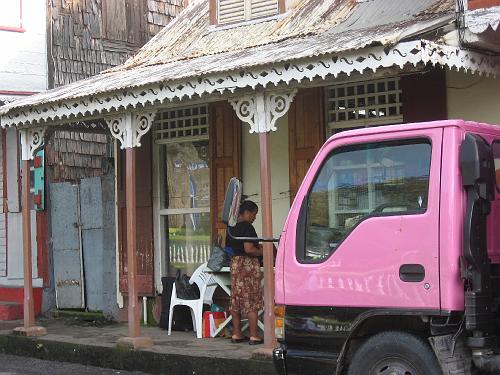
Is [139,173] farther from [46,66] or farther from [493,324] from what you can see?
[493,324]

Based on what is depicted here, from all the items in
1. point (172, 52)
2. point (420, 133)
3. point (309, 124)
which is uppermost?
point (172, 52)

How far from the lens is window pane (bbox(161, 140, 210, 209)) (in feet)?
34.3

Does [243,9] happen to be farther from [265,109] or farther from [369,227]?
[369,227]

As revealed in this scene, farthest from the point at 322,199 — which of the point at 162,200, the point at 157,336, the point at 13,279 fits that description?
the point at 13,279

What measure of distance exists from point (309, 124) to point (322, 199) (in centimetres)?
396

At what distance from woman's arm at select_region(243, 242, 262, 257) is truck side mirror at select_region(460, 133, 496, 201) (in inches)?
150

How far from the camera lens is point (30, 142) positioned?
10.2m

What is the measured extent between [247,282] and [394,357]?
3716mm

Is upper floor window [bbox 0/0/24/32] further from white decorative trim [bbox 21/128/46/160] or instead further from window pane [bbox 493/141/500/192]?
window pane [bbox 493/141/500/192]

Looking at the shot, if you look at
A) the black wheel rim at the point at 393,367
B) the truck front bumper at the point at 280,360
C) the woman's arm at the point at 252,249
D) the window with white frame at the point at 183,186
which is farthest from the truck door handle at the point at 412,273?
the window with white frame at the point at 183,186

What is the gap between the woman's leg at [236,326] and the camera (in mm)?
8719

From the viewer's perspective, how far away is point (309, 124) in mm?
9227

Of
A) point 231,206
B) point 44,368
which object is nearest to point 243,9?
point 44,368

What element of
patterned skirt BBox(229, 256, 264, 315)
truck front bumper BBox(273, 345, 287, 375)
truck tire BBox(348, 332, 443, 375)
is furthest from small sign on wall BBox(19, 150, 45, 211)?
truck tire BBox(348, 332, 443, 375)
